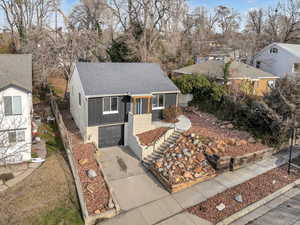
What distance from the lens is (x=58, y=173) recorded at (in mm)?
13305

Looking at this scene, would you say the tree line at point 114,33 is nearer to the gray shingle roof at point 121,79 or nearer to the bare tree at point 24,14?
the bare tree at point 24,14

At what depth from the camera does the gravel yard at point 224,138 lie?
1469 centimetres

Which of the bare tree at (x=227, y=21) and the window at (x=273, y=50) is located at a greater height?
the bare tree at (x=227, y=21)

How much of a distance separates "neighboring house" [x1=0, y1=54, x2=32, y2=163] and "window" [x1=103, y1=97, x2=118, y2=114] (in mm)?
5066

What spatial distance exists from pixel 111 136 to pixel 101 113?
2205mm

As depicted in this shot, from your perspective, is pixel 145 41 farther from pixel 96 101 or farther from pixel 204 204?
pixel 204 204

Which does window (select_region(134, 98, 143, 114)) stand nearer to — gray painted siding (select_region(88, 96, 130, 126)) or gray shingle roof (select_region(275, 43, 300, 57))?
gray painted siding (select_region(88, 96, 130, 126))

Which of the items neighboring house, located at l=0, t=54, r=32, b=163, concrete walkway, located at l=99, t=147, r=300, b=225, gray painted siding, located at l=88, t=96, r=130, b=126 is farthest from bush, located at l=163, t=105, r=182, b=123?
neighboring house, located at l=0, t=54, r=32, b=163

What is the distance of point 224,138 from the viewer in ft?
52.6

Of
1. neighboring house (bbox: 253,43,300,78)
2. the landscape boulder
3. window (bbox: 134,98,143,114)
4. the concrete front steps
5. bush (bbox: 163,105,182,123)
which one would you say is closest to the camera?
the landscape boulder

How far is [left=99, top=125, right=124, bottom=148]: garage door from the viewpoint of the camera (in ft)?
57.1

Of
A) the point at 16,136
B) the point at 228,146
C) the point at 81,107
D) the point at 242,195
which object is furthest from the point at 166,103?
the point at 16,136

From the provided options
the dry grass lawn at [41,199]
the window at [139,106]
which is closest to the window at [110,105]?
the window at [139,106]

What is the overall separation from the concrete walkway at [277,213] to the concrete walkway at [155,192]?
6.38 feet
